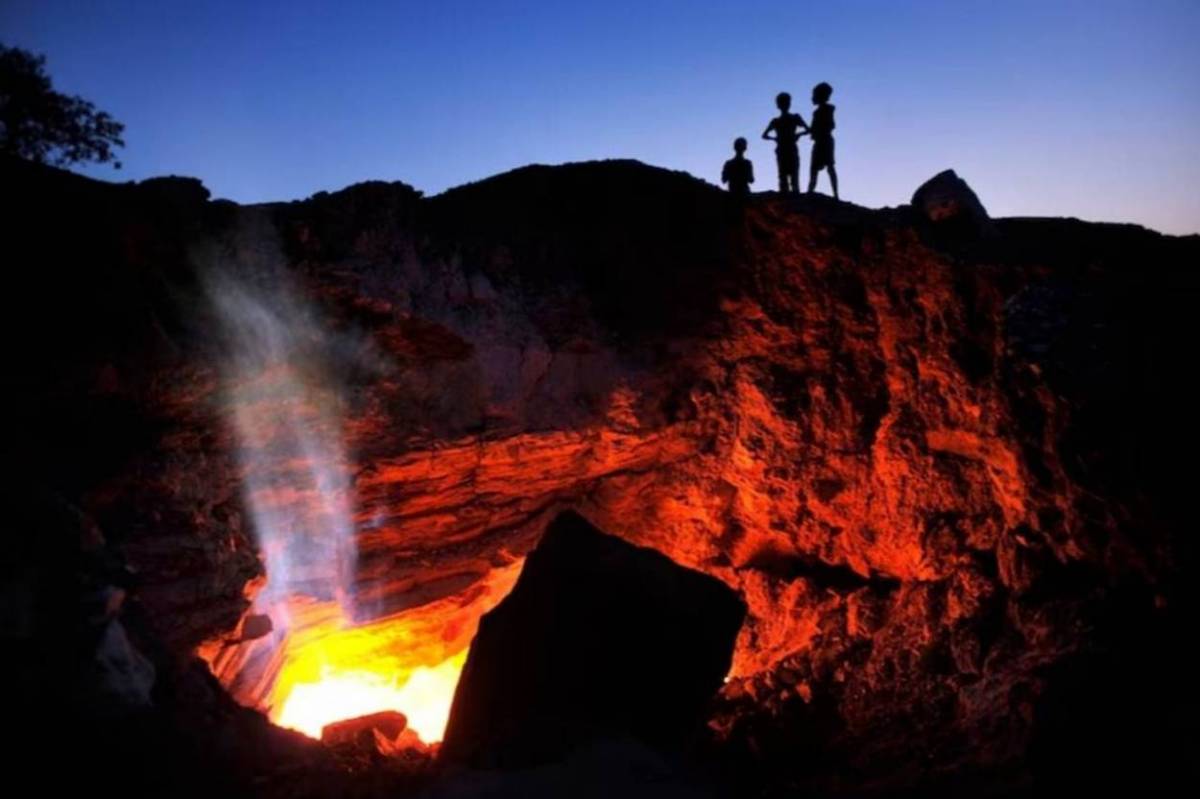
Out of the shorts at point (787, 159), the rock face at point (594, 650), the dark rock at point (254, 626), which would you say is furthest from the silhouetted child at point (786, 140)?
the dark rock at point (254, 626)

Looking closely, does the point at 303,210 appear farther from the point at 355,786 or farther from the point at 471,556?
the point at 355,786

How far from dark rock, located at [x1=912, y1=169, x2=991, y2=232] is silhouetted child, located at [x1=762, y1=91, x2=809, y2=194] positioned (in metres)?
2.00

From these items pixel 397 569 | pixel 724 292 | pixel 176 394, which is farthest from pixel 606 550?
pixel 176 394

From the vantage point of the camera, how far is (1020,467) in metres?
7.97

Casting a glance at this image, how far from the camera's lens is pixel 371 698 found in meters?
13.7

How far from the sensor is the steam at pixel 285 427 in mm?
7984

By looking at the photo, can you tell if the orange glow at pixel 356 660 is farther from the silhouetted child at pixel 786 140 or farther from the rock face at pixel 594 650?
the silhouetted child at pixel 786 140

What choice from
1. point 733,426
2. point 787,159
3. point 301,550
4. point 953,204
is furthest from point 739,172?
point 301,550

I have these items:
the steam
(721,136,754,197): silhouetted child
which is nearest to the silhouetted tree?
the steam

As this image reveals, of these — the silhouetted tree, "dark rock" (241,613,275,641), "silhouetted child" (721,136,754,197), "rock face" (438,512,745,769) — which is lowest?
"rock face" (438,512,745,769)

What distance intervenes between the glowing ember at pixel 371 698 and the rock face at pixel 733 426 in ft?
12.2

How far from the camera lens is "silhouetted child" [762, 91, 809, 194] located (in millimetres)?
9797

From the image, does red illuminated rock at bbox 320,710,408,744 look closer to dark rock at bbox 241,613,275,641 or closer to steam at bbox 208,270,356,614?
steam at bbox 208,270,356,614

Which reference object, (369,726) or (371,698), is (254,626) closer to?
(369,726)
